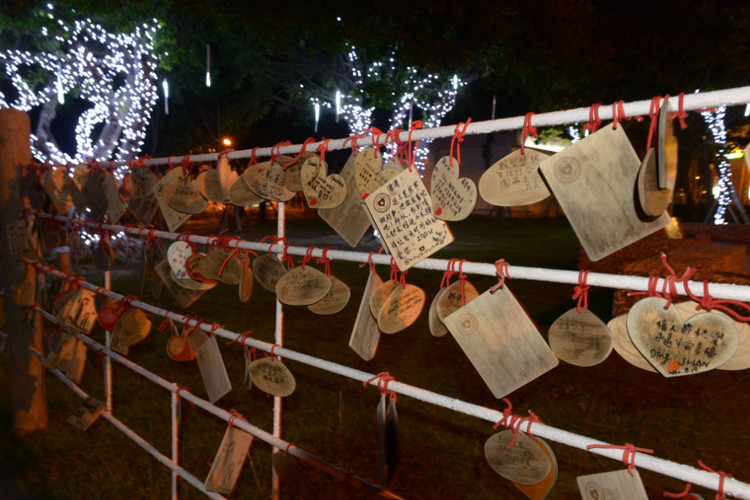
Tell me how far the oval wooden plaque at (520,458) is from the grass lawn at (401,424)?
128 centimetres

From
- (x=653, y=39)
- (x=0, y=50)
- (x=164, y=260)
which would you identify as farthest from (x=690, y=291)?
(x=0, y=50)

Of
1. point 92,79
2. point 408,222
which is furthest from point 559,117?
point 92,79

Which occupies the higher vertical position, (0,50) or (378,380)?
(0,50)

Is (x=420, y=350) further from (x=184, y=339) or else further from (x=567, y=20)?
(x=567, y=20)

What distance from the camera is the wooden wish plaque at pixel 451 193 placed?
1176 mm

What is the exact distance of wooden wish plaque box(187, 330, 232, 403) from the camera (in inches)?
78.1

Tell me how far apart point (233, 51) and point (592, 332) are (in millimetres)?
14094

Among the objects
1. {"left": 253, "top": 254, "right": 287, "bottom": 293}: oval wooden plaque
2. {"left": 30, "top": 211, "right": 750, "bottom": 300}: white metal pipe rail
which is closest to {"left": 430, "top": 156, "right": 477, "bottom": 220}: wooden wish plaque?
{"left": 30, "top": 211, "right": 750, "bottom": 300}: white metal pipe rail

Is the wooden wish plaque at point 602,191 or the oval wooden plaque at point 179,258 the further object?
the oval wooden plaque at point 179,258

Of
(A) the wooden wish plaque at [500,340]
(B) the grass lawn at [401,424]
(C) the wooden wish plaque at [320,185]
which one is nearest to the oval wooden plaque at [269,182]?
(C) the wooden wish plaque at [320,185]

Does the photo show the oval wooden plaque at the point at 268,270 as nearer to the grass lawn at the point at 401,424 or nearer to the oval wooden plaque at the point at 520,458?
the oval wooden plaque at the point at 520,458

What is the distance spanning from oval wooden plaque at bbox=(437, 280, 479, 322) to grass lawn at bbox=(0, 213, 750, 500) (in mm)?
1498

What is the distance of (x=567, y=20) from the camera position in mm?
9352

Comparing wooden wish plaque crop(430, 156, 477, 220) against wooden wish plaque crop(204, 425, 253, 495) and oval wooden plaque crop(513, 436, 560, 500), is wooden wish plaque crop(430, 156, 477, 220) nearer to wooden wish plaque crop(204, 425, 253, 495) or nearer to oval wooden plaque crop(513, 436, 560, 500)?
oval wooden plaque crop(513, 436, 560, 500)
